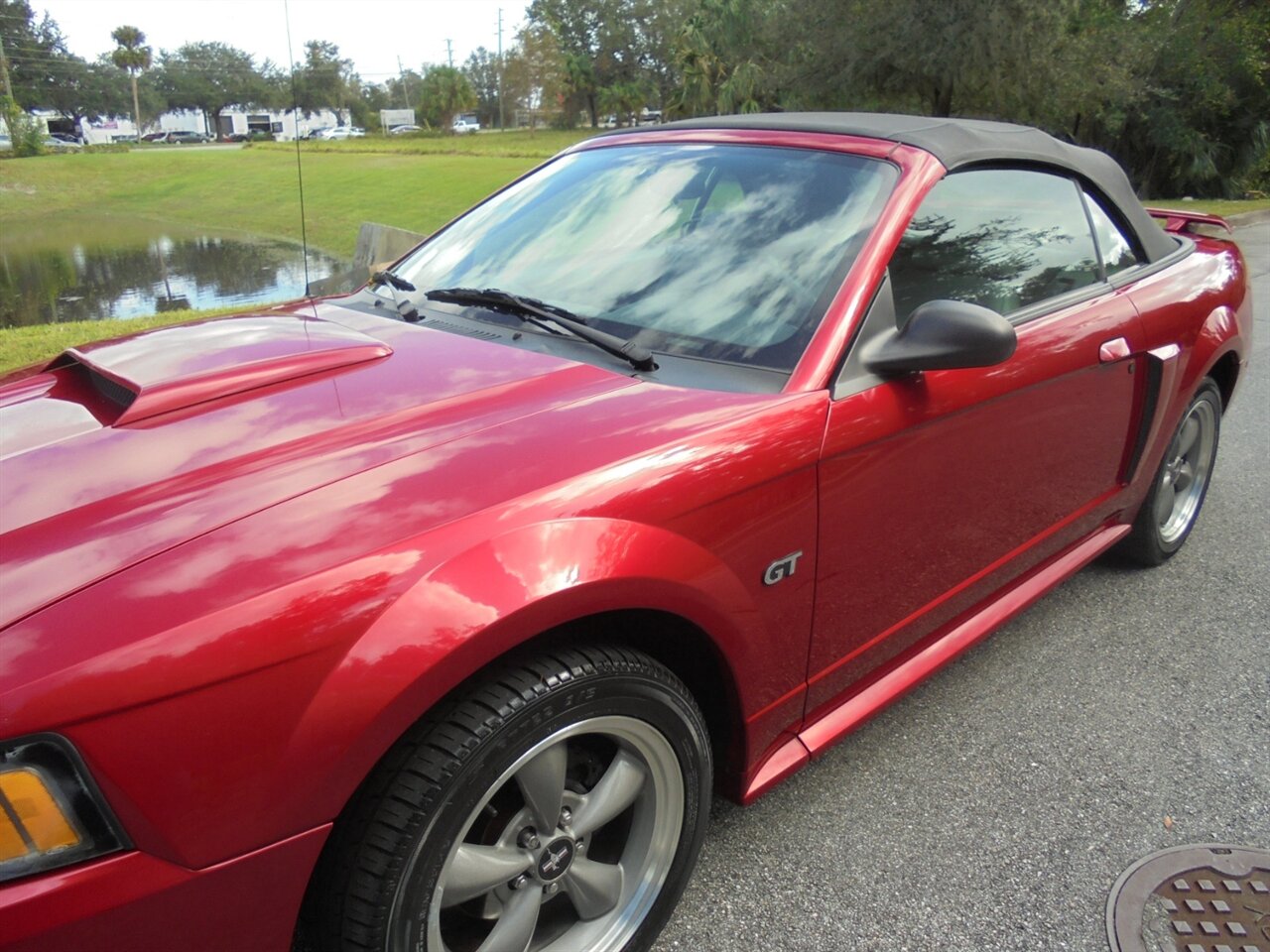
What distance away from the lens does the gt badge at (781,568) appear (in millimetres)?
1842

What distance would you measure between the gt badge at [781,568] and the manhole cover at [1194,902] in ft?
3.35

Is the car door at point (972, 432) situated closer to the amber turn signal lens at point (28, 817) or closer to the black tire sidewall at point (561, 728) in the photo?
the black tire sidewall at point (561, 728)

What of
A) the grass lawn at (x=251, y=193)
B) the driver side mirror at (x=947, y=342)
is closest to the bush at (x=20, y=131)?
the grass lawn at (x=251, y=193)

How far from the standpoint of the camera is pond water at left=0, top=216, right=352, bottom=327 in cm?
994

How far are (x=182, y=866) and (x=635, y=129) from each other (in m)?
2.42

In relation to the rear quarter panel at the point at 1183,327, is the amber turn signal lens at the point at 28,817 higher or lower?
lower

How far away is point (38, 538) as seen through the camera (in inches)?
54.7

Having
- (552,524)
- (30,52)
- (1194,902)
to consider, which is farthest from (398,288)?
(30,52)

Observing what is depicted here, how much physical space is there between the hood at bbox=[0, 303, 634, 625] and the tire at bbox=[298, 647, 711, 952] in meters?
0.46

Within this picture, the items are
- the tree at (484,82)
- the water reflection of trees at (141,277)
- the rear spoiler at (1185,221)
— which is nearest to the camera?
the rear spoiler at (1185,221)

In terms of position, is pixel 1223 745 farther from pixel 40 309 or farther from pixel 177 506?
pixel 40 309

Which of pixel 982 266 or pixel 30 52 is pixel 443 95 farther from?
pixel 982 266

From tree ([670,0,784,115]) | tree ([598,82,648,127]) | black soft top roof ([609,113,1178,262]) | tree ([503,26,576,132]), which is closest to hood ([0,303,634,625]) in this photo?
black soft top roof ([609,113,1178,262])

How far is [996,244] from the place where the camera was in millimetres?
2615
